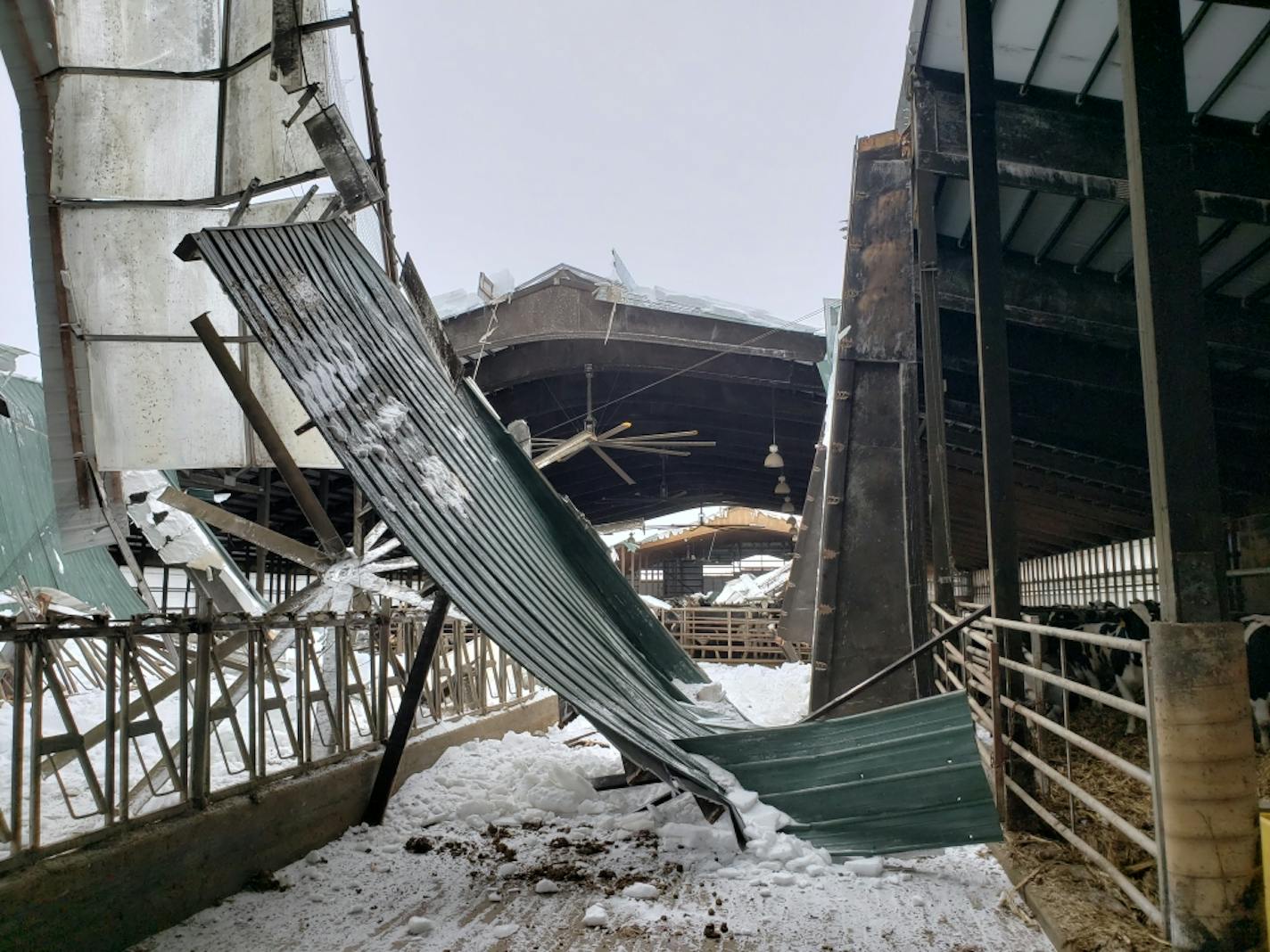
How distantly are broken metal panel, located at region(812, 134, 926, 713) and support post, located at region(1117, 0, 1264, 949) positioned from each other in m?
5.42

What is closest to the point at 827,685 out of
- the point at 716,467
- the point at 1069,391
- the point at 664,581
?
the point at 1069,391

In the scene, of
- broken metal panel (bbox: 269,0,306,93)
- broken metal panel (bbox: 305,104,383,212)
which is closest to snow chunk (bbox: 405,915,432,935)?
broken metal panel (bbox: 305,104,383,212)

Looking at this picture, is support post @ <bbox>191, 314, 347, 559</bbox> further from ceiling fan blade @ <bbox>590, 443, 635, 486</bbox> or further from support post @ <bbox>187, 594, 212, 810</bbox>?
ceiling fan blade @ <bbox>590, 443, 635, 486</bbox>

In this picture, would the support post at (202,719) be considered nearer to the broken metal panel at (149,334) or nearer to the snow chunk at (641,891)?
the snow chunk at (641,891)

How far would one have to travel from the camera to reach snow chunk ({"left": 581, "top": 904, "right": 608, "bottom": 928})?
4199mm

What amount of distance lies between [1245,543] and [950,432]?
5841 millimetres

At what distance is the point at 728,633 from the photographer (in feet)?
82.3

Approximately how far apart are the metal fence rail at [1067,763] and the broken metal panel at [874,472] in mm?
1069

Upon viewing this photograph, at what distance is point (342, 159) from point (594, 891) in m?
6.02

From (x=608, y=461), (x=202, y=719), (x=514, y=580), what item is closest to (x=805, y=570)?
(x=608, y=461)

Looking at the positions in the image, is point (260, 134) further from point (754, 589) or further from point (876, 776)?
point (754, 589)

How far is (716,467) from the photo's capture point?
2780 centimetres

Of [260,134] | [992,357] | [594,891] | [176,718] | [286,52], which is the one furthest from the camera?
[176,718]

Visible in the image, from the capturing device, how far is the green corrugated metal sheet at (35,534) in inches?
516
